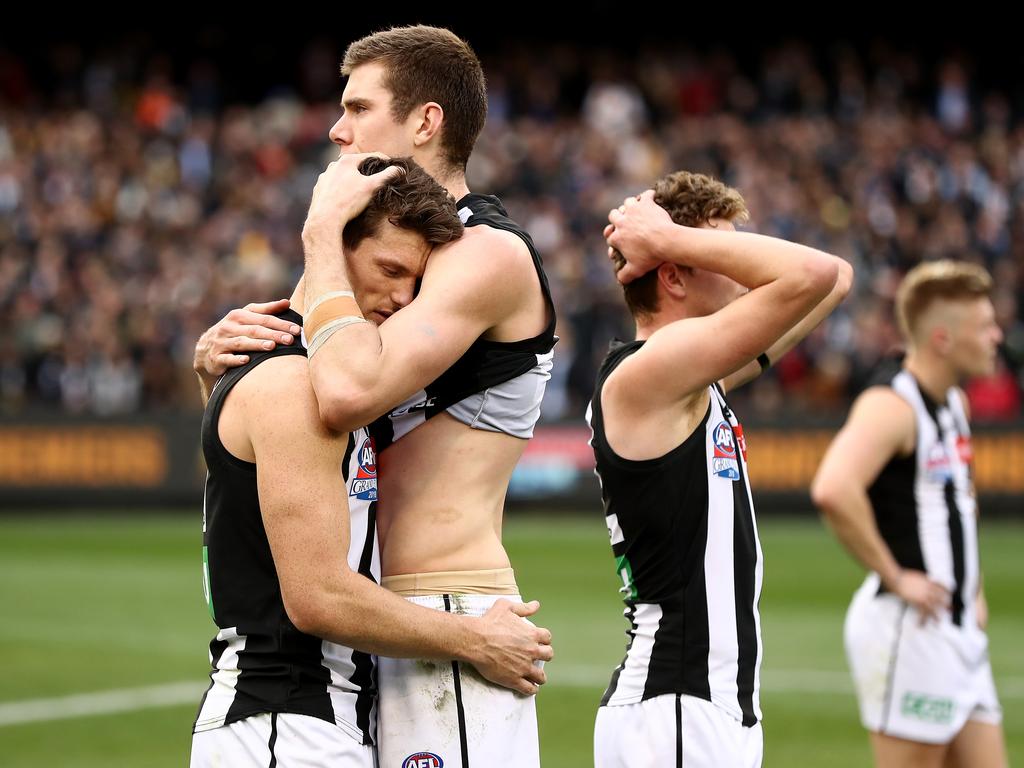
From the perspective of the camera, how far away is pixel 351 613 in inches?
148

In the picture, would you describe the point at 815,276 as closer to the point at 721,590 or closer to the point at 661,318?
the point at 661,318

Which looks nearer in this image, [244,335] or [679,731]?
[244,335]

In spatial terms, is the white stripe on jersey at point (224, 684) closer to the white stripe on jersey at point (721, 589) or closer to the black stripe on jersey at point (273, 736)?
the black stripe on jersey at point (273, 736)

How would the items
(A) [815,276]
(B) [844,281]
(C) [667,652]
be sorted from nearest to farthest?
1. (A) [815,276]
2. (C) [667,652]
3. (B) [844,281]

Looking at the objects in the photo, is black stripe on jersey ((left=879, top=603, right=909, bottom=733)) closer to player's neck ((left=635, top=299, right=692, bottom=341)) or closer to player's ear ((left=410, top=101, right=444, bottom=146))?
player's neck ((left=635, top=299, right=692, bottom=341))

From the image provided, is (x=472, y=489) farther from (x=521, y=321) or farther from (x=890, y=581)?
(x=890, y=581)

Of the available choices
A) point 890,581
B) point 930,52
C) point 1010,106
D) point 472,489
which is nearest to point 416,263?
point 472,489

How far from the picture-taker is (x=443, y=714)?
13.2ft

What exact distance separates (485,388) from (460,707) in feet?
2.88

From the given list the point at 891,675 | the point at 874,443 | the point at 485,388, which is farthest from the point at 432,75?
the point at 891,675

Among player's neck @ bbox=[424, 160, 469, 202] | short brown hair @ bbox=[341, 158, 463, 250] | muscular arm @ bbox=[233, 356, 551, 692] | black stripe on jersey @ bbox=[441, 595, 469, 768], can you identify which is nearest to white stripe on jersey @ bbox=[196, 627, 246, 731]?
muscular arm @ bbox=[233, 356, 551, 692]

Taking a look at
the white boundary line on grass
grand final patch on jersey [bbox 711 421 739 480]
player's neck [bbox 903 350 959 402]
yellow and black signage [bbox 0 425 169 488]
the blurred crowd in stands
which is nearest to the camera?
grand final patch on jersey [bbox 711 421 739 480]

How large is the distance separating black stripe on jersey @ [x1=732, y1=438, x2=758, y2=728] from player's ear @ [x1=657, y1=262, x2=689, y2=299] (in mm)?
551

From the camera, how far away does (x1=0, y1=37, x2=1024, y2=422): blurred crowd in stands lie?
21656mm
